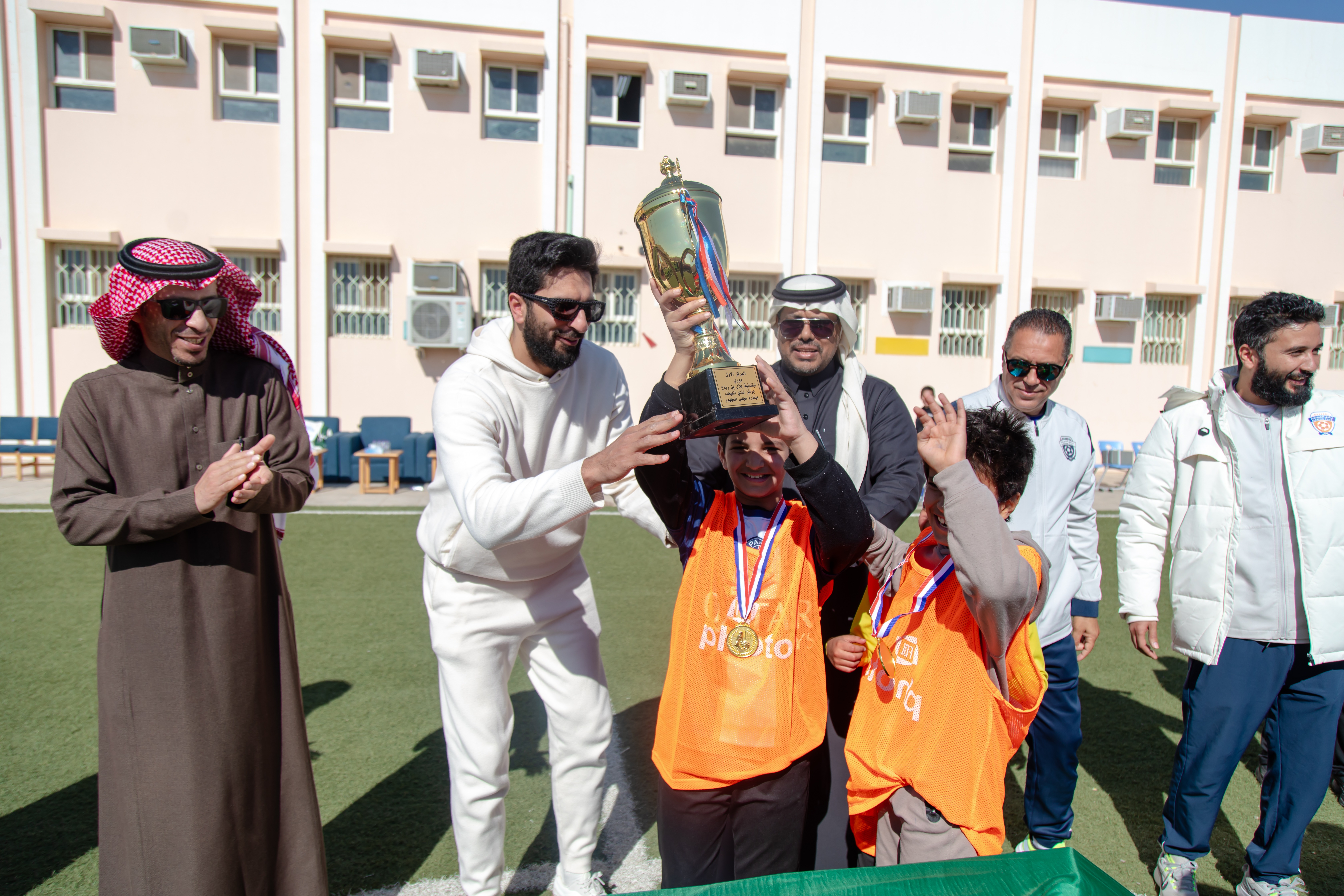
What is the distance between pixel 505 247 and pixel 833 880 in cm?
1221

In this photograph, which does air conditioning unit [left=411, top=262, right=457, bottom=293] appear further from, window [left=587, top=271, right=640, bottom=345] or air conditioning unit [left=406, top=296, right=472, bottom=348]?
window [left=587, top=271, right=640, bottom=345]

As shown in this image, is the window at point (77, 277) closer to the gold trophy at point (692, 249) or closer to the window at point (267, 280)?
the window at point (267, 280)

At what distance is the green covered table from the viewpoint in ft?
4.72

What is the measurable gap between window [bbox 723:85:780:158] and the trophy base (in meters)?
12.1

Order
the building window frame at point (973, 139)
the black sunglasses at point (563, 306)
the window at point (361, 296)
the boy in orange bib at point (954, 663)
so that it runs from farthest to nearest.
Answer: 1. the building window frame at point (973, 139)
2. the window at point (361, 296)
3. the black sunglasses at point (563, 306)
4. the boy in orange bib at point (954, 663)

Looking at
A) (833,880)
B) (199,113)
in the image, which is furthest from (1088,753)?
(199,113)

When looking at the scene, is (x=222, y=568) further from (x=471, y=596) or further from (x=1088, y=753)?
(x=1088, y=753)

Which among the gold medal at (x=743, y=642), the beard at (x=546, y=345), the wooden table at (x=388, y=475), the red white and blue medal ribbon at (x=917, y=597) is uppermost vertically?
the beard at (x=546, y=345)

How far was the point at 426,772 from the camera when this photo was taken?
11.1 ft

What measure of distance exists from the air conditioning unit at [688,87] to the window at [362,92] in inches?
166

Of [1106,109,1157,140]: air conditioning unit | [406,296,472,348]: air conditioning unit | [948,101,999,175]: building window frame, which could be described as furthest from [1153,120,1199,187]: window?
[406,296,472,348]: air conditioning unit

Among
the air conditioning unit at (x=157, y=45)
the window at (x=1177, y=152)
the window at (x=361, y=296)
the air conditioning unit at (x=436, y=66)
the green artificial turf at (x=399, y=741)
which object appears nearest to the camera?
the green artificial turf at (x=399, y=741)

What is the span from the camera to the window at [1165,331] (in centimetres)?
1448

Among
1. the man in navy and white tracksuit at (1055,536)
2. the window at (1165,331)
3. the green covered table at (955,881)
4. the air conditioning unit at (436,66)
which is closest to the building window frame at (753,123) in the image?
the air conditioning unit at (436,66)
